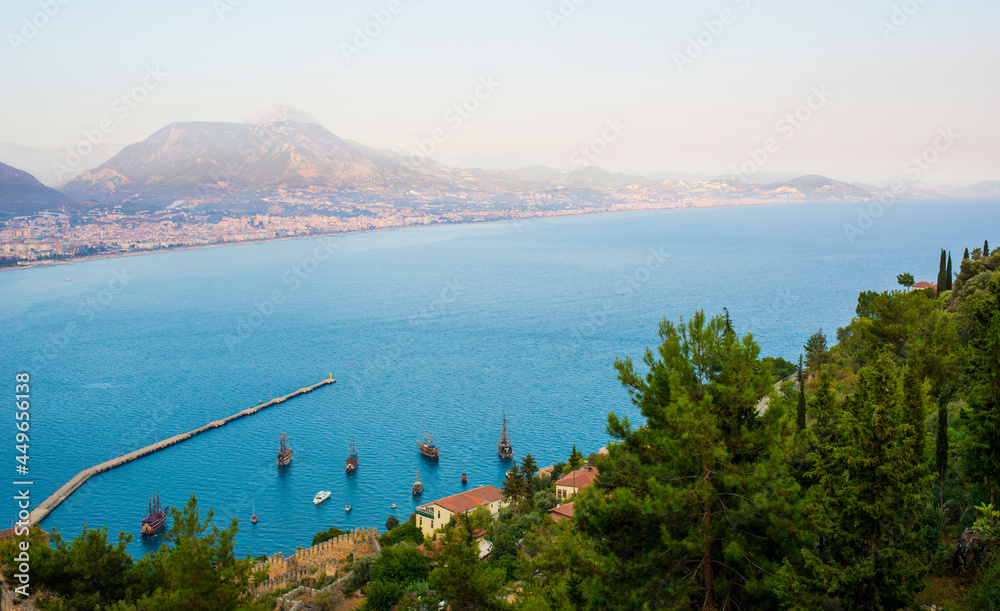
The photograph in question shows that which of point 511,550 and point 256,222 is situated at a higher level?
point 256,222

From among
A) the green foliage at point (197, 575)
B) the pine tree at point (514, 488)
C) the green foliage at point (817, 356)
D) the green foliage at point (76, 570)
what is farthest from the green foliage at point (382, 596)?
the green foliage at point (817, 356)

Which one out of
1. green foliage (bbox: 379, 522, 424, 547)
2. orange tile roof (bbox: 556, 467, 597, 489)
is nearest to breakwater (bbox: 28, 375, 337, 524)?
green foliage (bbox: 379, 522, 424, 547)

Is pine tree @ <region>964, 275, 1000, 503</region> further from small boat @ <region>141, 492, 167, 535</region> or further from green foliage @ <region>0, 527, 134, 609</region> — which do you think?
small boat @ <region>141, 492, 167, 535</region>

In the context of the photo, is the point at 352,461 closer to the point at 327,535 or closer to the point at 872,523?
the point at 327,535

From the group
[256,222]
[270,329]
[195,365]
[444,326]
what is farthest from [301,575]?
[256,222]

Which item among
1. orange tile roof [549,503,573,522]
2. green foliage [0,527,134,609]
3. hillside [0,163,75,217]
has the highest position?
hillside [0,163,75,217]

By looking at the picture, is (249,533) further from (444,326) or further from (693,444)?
(444,326)

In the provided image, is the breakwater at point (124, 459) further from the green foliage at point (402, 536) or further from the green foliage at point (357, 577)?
the green foliage at point (357, 577)
